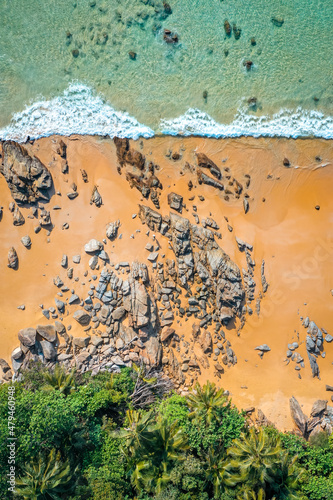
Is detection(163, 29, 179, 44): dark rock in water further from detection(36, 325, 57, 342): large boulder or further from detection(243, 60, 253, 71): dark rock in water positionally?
detection(36, 325, 57, 342): large boulder

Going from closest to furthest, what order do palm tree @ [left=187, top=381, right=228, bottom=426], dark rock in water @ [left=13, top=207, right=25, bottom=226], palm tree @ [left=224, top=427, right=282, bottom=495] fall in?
palm tree @ [left=224, top=427, right=282, bottom=495], palm tree @ [left=187, top=381, right=228, bottom=426], dark rock in water @ [left=13, top=207, right=25, bottom=226]

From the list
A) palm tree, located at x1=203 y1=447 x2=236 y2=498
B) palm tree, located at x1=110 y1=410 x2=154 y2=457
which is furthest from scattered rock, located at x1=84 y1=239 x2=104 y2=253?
palm tree, located at x1=203 y1=447 x2=236 y2=498

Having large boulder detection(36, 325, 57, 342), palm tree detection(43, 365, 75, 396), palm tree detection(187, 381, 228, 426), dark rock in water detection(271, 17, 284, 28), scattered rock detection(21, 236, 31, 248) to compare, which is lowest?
palm tree detection(43, 365, 75, 396)

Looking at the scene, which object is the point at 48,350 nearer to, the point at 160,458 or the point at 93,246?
the point at 93,246

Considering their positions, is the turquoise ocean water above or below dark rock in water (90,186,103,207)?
above

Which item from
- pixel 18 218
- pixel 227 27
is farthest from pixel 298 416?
pixel 227 27

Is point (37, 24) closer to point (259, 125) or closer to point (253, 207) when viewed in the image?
point (259, 125)

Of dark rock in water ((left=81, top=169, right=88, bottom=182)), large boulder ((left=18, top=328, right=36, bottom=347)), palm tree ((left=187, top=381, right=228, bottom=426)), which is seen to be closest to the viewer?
palm tree ((left=187, top=381, right=228, bottom=426))
